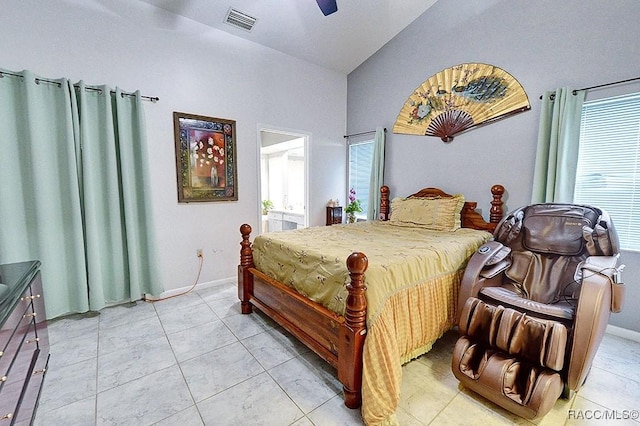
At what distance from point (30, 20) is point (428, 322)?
159 inches

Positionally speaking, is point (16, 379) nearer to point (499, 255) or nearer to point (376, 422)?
point (376, 422)

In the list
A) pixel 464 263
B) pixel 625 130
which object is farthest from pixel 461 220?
pixel 625 130

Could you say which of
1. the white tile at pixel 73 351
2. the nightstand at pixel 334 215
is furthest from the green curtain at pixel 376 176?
the white tile at pixel 73 351

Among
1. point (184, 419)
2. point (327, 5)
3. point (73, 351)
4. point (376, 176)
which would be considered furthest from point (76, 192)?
point (376, 176)

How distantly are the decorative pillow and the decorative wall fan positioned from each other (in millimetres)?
831

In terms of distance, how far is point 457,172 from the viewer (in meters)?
3.40

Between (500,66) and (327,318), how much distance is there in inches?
124

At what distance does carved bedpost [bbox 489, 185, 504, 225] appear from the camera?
2932 millimetres

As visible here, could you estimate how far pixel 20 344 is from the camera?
54.3 inches

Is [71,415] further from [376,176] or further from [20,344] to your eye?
[376,176]

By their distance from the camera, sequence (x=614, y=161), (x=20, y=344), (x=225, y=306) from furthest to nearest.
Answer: (x=225, y=306) → (x=614, y=161) → (x=20, y=344)

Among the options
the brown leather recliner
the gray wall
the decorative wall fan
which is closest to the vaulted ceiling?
the gray wall

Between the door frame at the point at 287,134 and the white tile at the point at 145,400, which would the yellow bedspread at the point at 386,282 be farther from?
the door frame at the point at 287,134

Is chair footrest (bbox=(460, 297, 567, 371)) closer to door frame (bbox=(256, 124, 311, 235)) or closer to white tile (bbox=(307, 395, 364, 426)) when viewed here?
white tile (bbox=(307, 395, 364, 426))
